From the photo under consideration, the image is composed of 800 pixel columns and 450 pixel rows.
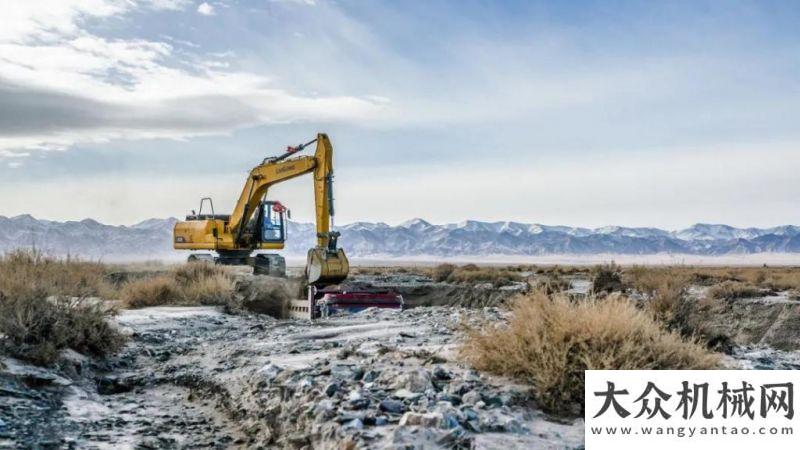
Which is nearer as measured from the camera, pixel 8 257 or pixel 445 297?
pixel 8 257

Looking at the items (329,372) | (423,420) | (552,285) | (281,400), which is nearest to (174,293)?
(329,372)

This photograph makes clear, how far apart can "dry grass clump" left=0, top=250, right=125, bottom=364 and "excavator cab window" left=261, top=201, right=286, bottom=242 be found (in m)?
17.2

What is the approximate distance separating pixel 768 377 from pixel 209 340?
9952 millimetres

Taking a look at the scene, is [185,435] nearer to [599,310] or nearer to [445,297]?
[599,310]

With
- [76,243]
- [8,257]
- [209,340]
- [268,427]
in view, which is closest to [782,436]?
[268,427]

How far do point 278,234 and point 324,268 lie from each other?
32.1ft

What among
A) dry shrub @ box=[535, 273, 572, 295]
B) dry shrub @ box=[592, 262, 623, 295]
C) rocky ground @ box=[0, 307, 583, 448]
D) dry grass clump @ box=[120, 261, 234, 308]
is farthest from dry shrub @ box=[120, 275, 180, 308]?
dry shrub @ box=[592, 262, 623, 295]

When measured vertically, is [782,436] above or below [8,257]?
below

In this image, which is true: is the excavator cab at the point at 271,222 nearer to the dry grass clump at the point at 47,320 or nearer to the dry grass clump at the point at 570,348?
the dry grass clump at the point at 47,320

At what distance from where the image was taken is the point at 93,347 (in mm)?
11367

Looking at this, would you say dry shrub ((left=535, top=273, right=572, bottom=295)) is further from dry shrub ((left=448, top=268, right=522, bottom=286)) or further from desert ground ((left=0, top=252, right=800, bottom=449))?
dry shrub ((left=448, top=268, right=522, bottom=286))

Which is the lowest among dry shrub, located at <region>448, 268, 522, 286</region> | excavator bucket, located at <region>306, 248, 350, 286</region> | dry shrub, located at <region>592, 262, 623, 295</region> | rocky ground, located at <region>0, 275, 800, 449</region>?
dry shrub, located at <region>448, 268, 522, 286</region>

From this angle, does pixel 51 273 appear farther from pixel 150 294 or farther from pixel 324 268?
pixel 324 268

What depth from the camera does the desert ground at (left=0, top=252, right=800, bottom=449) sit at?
21.6 ft
